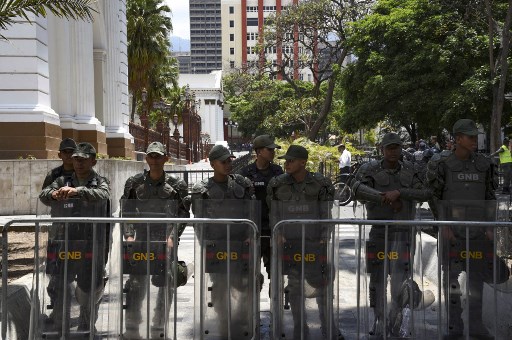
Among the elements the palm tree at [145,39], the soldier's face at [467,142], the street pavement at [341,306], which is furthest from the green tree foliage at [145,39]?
the soldier's face at [467,142]

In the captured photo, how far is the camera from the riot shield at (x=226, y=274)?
19.5ft

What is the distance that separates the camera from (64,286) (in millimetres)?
5941

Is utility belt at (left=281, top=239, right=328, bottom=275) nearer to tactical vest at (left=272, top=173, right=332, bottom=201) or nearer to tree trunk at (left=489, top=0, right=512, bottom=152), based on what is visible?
A: tactical vest at (left=272, top=173, right=332, bottom=201)

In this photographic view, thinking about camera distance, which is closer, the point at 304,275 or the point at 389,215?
the point at 304,275

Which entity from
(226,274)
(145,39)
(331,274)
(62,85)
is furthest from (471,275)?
(145,39)

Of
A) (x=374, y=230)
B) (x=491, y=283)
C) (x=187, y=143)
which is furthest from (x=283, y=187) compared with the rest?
(x=187, y=143)

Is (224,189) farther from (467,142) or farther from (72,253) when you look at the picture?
(467,142)

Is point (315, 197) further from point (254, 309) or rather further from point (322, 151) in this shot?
point (322, 151)

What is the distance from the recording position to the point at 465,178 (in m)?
6.54

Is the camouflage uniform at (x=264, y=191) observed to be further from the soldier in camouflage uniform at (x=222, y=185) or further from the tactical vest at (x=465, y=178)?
the tactical vest at (x=465, y=178)

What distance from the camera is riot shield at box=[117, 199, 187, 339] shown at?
19.4 ft

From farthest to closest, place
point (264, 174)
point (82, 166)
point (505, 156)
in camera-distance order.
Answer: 1. point (505, 156)
2. point (264, 174)
3. point (82, 166)

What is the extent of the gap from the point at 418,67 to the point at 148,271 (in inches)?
903

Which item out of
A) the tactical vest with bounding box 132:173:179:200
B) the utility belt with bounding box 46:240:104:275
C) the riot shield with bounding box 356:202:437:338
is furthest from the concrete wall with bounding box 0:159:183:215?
the riot shield with bounding box 356:202:437:338
